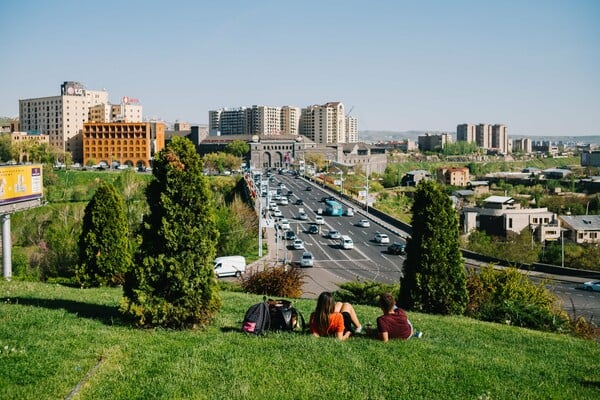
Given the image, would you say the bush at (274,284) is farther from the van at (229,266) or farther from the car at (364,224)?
the car at (364,224)

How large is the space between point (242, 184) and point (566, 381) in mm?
62984

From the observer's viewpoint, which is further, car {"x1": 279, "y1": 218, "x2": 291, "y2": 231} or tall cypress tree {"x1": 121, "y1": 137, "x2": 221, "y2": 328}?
car {"x1": 279, "y1": 218, "x2": 291, "y2": 231}

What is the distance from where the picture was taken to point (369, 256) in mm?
34562

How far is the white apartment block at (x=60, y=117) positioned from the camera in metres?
110

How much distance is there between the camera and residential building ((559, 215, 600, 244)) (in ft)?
172

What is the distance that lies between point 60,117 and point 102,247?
106524mm

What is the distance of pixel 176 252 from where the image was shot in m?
8.21

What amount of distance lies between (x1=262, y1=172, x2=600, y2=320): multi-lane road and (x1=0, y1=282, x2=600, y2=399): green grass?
31.8 feet

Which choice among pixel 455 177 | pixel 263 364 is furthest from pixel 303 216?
pixel 455 177

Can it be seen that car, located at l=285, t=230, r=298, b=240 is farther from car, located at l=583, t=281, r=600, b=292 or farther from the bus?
car, located at l=583, t=281, r=600, b=292

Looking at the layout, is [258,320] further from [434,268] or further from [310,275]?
[310,275]

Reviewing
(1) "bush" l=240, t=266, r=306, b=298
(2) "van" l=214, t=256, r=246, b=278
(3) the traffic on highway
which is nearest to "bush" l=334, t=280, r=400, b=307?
(1) "bush" l=240, t=266, r=306, b=298

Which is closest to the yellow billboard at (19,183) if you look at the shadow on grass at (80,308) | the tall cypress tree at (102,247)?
the tall cypress tree at (102,247)

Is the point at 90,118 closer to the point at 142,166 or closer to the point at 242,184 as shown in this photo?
the point at 142,166
